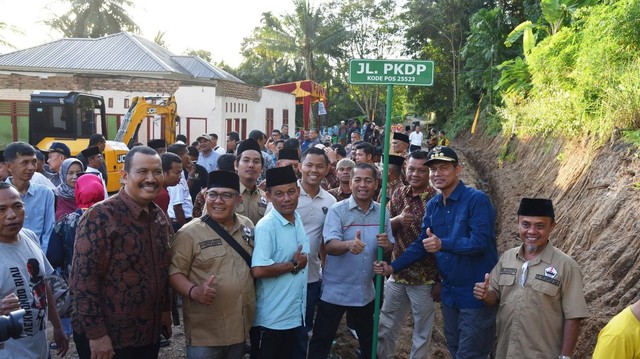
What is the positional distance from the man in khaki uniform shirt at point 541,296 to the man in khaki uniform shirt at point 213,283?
1809 millimetres

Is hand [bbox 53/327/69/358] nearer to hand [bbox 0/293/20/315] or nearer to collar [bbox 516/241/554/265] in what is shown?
hand [bbox 0/293/20/315]

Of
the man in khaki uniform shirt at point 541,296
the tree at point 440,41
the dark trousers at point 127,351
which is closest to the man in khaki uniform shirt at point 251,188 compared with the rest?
the dark trousers at point 127,351

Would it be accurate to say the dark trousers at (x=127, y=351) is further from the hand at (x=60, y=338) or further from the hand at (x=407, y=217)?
the hand at (x=407, y=217)

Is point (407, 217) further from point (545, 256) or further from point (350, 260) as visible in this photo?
point (545, 256)

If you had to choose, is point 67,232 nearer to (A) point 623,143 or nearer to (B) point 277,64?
(A) point 623,143

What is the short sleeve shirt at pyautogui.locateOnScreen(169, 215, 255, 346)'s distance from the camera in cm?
432

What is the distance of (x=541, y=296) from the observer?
4.39m

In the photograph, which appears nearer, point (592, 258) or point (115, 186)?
point (592, 258)

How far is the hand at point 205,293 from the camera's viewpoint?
416 cm

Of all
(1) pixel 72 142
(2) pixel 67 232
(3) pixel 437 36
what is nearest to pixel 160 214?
(2) pixel 67 232

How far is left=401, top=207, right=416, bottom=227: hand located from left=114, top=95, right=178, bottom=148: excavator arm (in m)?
12.5

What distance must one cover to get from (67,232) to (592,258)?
544 centimetres

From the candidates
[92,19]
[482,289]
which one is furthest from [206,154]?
[92,19]

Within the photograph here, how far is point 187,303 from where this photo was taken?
14.4 feet
